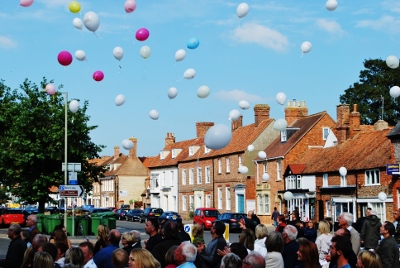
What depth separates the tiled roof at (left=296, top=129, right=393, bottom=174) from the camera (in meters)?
45.7

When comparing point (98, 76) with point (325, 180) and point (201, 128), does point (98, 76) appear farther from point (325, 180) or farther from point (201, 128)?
point (201, 128)

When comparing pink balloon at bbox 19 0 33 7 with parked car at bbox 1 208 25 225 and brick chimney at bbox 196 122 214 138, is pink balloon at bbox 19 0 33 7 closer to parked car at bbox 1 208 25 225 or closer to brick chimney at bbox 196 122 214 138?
parked car at bbox 1 208 25 225

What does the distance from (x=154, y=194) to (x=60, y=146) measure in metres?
42.0

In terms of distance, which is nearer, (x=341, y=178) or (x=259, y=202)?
(x=341, y=178)

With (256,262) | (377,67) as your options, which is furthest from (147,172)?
(256,262)

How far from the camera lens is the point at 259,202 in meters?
59.0

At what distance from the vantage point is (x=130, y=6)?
19.5m

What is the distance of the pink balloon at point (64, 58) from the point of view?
2123 centimetres

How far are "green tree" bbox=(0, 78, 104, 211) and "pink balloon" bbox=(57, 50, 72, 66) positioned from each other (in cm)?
1913

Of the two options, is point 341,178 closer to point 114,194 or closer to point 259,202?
point 259,202

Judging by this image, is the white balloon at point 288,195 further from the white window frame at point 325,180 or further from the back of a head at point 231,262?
the back of a head at point 231,262

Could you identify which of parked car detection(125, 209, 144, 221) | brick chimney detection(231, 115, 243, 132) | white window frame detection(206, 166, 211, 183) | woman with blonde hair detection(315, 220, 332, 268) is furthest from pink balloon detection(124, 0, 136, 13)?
brick chimney detection(231, 115, 243, 132)

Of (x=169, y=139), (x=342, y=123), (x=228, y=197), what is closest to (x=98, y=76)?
(x=342, y=123)

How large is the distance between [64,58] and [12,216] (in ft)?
105
